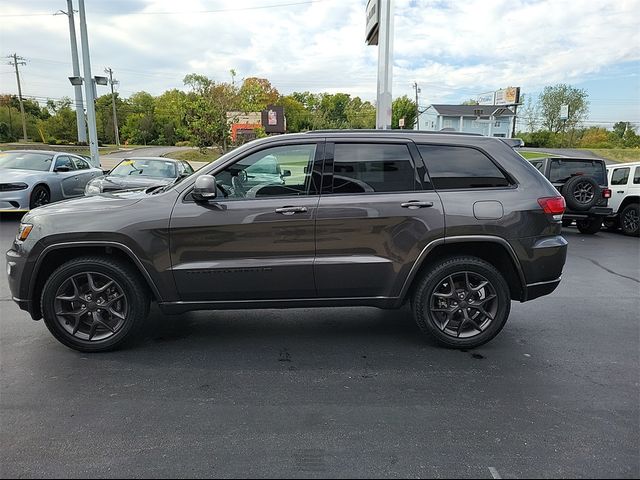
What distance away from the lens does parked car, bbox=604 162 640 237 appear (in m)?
10.9

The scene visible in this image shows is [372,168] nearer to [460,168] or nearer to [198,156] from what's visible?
[460,168]

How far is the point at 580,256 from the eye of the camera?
27.1 feet

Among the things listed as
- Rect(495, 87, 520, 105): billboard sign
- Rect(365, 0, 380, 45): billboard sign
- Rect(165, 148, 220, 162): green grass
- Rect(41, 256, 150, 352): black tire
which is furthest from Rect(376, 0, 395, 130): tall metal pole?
Rect(495, 87, 520, 105): billboard sign

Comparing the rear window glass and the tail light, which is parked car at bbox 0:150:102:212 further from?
the rear window glass

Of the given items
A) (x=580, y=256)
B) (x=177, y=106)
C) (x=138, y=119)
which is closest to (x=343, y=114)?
(x=138, y=119)

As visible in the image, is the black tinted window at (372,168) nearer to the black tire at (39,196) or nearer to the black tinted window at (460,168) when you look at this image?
the black tinted window at (460,168)

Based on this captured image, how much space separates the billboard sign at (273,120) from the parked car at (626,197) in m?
40.7

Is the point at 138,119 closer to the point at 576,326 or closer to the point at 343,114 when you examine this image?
the point at 343,114

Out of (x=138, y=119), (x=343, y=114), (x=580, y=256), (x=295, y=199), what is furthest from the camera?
(x=343, y=114)

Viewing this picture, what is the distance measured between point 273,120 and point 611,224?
41342 mm

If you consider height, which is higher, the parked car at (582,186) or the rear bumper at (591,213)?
the parked car at (582,186)

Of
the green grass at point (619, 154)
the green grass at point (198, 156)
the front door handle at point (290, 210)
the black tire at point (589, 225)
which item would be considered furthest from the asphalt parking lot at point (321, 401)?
the green grass at point (619, 154)

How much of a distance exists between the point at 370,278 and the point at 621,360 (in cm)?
224

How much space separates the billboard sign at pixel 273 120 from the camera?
48.9 meters
